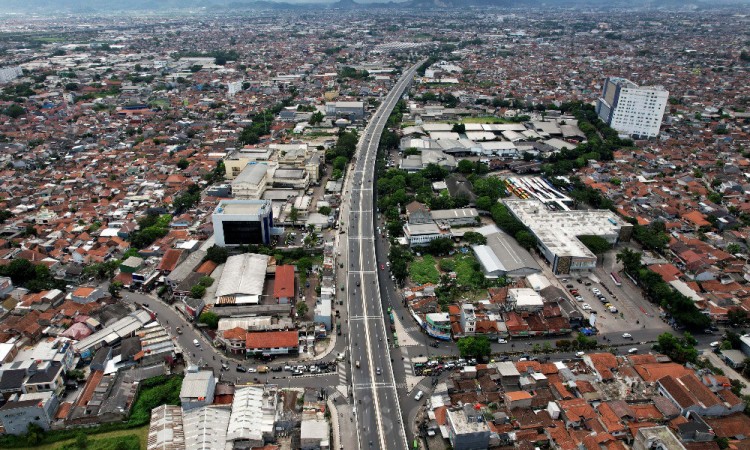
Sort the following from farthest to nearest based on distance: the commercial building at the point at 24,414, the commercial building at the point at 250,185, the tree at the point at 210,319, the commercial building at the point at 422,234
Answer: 1. the commercial building at the point at 250,185
2. the commercial building at the point at 422,234
3. the tree at the point at 210,319
4. the commercial building at the point at 24,414

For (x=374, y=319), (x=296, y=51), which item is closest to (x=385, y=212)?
(x=374, y=319)

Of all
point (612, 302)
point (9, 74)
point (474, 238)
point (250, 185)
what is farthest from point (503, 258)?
point (9, 74)

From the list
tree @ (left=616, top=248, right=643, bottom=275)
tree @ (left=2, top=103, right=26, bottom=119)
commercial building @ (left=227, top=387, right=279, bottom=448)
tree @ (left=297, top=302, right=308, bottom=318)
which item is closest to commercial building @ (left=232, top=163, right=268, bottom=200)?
tree @ (left=297, top=302, right=308, bottom=318)

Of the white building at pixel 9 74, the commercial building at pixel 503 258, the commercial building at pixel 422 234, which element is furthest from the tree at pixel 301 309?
the white building at pixel 9 74

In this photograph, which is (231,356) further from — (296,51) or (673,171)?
(296,51)

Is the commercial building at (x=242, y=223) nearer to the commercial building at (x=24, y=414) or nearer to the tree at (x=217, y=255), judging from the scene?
the tree at (x=217, y=255)

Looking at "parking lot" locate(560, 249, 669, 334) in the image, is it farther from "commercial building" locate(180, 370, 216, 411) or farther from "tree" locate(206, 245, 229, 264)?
"tree" locate(206, 245, 229, 264)
